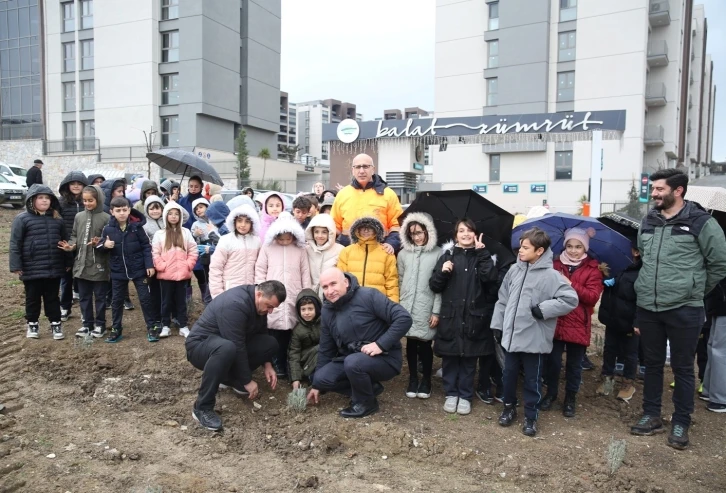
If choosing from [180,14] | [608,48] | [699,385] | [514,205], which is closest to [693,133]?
[608,48]

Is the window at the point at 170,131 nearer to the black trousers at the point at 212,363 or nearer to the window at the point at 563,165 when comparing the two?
the window at the point at 563,165

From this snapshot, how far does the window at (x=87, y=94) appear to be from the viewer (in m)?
42.6

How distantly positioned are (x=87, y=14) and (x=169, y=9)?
7536mm

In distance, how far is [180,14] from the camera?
39.7 meters

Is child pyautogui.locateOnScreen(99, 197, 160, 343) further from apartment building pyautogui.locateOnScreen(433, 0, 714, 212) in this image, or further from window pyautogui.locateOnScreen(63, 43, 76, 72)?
window pyautogui.locateOnScreen(63, 43, 76, 72)

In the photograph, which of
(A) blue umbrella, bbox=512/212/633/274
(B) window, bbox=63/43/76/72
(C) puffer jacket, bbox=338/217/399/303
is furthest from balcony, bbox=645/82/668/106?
(B) window, bbox=63/43/76/72

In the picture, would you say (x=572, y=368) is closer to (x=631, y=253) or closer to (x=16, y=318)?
(x=631, y=253)

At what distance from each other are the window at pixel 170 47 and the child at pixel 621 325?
4128cm

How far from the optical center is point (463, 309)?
480cm

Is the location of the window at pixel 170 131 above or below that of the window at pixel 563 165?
above

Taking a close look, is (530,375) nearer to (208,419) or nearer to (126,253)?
(208,419)

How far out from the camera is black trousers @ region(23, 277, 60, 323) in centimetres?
620

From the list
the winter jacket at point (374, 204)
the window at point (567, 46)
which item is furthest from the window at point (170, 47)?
the winter jacket at point (374, 204)

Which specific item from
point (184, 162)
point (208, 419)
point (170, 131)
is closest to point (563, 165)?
point (170, 131)
